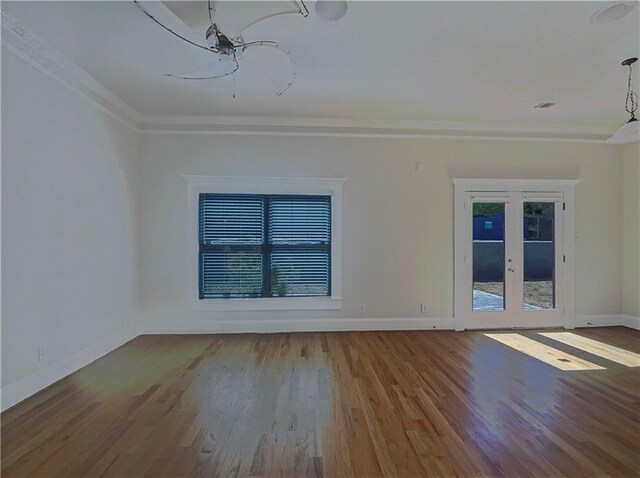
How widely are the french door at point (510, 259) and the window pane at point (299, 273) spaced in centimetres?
199

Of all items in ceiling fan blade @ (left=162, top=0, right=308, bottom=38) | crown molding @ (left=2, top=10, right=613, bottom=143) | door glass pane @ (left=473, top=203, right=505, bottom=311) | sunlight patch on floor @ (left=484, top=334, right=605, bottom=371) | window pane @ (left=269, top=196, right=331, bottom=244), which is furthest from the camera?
door glass pane @ (left=473, top=203, right=505, bottom=311)

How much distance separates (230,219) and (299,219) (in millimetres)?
988

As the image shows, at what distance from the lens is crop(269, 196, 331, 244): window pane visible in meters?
4.59

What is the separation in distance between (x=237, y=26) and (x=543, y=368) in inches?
163

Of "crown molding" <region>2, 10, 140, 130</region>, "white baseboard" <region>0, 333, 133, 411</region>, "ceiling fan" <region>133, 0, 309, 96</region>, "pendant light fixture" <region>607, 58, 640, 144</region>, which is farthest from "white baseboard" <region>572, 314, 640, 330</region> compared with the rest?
"crown molding" <region>2, 10, 140, 130</region>

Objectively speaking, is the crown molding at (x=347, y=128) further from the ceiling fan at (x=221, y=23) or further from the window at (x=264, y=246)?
the ceiling fan at (x=221, y=23)

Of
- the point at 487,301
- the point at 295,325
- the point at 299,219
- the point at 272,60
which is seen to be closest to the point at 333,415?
the point at 295,325

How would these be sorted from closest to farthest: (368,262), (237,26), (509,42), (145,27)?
(237,26) → (145,27) → (509,42) → (368,262)

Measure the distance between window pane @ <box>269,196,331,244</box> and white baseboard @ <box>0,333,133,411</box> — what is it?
2.36 meters

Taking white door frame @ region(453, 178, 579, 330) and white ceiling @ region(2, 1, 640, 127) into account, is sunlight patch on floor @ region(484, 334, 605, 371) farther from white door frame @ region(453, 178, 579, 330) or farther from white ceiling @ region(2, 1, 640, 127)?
white ceiling @ region(2, 1, 640, 127)

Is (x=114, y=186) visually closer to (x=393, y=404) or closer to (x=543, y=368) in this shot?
(x=393, y=404)

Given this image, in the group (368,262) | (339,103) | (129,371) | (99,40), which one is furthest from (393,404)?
(99,40)

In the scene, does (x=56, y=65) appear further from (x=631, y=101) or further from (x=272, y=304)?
(x=631, y=101)

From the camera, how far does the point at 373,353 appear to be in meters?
3.70
